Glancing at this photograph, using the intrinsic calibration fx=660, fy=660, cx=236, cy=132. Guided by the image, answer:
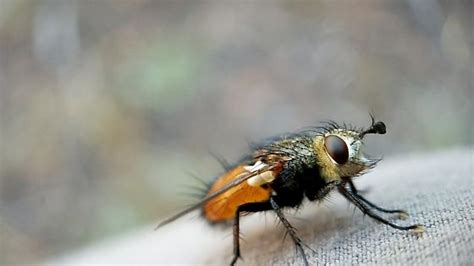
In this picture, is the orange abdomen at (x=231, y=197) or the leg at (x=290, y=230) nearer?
the leg at (x=290, y=230)

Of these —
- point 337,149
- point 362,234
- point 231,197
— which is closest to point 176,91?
point 231,197

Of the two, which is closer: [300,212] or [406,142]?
[300,212]

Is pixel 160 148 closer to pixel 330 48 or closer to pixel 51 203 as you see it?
pixel 51 203

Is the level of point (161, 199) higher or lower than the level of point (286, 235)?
higher

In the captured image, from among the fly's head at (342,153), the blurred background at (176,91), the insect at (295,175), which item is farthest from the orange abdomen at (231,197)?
the blurred background at (176,91)

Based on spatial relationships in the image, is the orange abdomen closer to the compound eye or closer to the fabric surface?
the fabric surface

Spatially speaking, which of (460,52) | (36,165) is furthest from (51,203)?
(460,52)

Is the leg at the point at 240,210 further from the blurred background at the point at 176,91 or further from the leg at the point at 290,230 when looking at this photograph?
the blurred background at the point at 176,91
